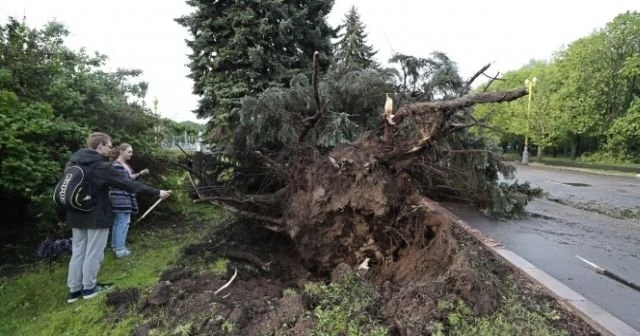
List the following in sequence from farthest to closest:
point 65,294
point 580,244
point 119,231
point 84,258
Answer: point 580,244, point 119,231, point 65,294, point 84,258

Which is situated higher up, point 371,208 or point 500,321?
point 371,208

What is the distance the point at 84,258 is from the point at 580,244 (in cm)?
677

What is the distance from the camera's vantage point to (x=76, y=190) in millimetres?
3385

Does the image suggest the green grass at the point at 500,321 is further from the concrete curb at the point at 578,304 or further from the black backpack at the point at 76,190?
the black backpack at the point at 76,190

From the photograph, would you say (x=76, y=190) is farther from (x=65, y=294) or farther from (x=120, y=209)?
(x=120, y=209)

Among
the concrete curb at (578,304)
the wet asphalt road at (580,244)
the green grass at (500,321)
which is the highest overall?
the green grass at (500,321)

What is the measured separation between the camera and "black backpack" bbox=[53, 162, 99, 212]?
11.1 ft

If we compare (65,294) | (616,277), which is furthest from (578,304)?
(65,294)

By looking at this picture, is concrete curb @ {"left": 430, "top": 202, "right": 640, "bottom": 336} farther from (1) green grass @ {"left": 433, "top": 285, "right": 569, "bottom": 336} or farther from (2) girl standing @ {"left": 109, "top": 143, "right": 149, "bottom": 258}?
(2) girl standing @ {"left": 109, "top": 143, "right": 149, "bottom": 258}

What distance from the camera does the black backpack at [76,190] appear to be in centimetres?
338

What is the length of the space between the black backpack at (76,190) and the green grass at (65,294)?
873 millimetres

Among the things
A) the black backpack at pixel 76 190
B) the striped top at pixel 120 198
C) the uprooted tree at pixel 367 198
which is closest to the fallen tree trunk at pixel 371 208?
the uprooted tree at pixel 367 198

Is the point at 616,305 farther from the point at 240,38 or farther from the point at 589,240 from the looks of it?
the point at 240,38

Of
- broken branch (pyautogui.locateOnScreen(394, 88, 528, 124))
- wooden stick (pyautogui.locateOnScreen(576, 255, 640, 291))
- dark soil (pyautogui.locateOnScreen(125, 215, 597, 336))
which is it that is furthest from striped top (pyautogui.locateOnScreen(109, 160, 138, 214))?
wooden stick (pyautogui.locateOnScreen(576, 255, 640, 291))
